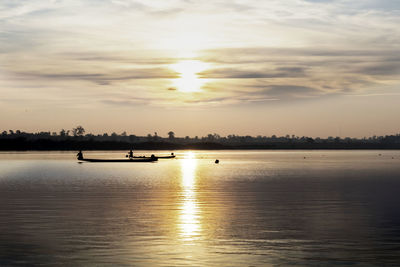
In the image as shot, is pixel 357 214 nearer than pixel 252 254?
No

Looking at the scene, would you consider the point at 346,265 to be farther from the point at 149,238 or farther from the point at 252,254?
the point at 149,238

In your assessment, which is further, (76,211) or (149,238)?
(76,211)

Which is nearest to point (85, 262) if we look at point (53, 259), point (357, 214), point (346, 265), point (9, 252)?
point (53, 259)

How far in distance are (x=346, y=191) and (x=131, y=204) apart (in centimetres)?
2819

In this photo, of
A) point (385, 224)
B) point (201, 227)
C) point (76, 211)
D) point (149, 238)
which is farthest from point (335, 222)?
point (76, 211)

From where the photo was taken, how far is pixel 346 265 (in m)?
26.1

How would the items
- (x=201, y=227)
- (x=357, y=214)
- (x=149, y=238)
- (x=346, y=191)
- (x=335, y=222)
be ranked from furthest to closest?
(x=346, y=191) < (x=357, y=214) < (x=335, y=222) < (x=201, y=227) < (x=149, y=238)

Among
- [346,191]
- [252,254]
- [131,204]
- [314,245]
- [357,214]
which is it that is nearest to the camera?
[252,254]

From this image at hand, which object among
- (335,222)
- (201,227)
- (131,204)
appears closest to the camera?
(201,227)

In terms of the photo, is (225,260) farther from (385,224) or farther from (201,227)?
(385,224)

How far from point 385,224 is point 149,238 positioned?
50.9 ft

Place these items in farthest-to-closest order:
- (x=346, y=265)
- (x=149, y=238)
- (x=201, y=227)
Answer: (x=201, y=227) → (x=149, y=238) → (x=346, y=265)

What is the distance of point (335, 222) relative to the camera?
40.6 m

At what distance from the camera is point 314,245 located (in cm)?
3114
